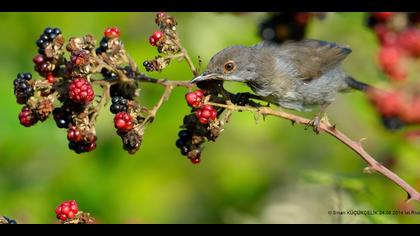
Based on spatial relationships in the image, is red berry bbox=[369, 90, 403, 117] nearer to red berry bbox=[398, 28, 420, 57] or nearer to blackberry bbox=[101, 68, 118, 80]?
red berry bbox=[398, 28, 420, 57]

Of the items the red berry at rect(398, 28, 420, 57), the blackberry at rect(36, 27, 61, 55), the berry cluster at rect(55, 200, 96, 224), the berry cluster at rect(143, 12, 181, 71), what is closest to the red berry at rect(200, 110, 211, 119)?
the berry cluster at rect(143, 12, 181, 71)

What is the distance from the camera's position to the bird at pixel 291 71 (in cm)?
544

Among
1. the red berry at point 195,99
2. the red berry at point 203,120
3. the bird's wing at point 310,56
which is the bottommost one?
the red berry at point 203,120

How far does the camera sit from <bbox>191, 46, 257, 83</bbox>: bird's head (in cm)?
510

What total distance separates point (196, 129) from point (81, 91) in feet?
→ 2.65

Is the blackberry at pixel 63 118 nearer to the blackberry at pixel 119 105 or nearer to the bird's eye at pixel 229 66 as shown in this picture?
the blackberry at pixel 119 105

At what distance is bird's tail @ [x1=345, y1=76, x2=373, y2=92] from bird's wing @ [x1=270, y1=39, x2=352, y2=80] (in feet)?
0.70

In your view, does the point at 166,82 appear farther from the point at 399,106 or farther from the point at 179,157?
the point at 179,157

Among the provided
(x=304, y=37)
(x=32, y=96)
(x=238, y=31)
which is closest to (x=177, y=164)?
(x=238, y=31)

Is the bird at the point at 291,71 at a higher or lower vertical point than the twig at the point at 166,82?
higher

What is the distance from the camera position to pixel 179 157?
7.67 m

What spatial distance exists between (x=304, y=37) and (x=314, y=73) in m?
0.58

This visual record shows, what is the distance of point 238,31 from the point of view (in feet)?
22.4

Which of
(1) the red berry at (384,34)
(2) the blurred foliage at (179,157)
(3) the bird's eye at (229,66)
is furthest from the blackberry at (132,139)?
(1) the red berry at (384,34)
